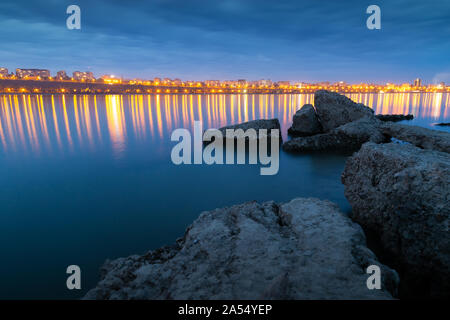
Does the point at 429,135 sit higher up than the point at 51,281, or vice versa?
the point at 429,135

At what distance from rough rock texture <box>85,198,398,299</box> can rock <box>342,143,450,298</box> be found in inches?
38.5

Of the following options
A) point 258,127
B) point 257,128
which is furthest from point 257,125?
point 257,128

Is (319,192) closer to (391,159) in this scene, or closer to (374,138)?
(391,159)

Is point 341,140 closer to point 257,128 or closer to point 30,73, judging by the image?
point 257,128

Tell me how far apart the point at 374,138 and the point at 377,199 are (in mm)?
10027

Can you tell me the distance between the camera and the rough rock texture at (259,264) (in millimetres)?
2799

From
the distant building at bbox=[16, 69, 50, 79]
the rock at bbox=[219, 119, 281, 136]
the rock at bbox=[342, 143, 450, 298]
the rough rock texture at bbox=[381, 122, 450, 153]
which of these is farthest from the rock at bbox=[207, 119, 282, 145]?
the distant building at bbox=[16, 69, 50, 79]

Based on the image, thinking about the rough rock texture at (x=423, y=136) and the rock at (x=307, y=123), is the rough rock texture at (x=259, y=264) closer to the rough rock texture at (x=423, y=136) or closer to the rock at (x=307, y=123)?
the rough rock texture at (x=423, y=136)

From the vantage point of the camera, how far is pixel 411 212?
4109 mm

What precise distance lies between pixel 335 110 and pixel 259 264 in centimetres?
1703
